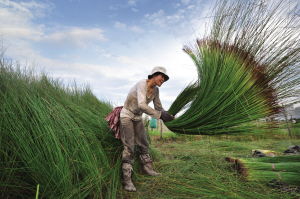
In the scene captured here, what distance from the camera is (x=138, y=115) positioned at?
7.39 ft

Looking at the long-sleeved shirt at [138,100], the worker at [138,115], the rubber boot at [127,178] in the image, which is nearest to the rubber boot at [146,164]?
the worker at [138,115]

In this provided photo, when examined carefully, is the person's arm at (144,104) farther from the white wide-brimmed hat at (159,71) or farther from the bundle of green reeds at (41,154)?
the bundle of green reeds at (41,154)

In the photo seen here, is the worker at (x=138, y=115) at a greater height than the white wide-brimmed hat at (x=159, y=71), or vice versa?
the white wide-brimmed hat at (x=159, y=71)

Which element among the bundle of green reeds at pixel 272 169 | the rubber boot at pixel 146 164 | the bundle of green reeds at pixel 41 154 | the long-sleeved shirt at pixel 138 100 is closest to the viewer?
the bundle of green reeds at pixel 41 154

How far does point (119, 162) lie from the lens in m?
2.22

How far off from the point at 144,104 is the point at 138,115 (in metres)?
0.32

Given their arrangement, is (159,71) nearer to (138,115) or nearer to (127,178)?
(138,115)

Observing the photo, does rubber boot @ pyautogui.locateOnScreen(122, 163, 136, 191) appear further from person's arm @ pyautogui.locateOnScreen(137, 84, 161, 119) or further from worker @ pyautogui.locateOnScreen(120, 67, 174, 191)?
person's arm @ pyautogui.locateOnScreen(137, 84, 161, 119)

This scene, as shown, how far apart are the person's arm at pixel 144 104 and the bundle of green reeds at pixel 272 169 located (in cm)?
98

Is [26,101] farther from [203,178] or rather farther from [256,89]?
[256,89]

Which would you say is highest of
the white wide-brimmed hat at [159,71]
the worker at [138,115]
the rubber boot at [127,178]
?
the white wide-brimmed hat at [159,71]

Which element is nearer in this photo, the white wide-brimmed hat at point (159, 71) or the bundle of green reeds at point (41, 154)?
the bundle of green reeds at point (41, 154)

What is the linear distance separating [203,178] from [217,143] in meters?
2.69

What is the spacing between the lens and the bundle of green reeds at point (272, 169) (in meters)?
1.88
